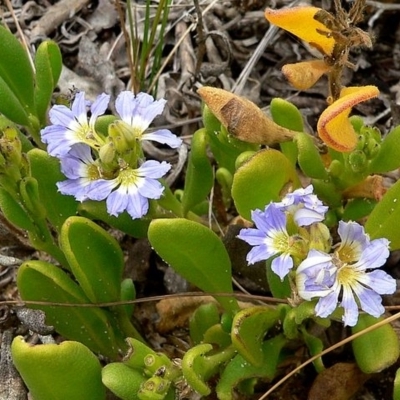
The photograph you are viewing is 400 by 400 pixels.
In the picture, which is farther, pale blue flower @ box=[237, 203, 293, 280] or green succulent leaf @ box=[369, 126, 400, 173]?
green succulent leaf @ box=[369, 126, 400, 173]

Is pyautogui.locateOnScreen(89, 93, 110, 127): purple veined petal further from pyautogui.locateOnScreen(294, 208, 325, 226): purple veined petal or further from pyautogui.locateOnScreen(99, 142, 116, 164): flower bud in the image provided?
pyautogui.locateOnScreen(294, 208, 325, 226): purple veined petal

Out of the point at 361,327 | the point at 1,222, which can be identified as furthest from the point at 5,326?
the point at 361,327

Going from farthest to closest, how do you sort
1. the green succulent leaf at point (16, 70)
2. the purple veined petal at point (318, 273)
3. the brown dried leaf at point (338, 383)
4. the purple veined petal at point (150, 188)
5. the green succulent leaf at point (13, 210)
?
1. the green succulent leaf at point (16, 70)
2. the brown dried leaf at point (338, 383)
3. the green succulent leaf at point (13, 210)
4. the purple veined petal at point (150, 188)
5. the purple veined petal at point (318, 273)

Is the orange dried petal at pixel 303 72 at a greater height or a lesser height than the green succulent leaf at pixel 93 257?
greater

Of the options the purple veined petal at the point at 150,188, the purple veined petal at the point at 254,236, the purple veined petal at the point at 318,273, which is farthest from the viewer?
the purple veined petal at the point at 150,188

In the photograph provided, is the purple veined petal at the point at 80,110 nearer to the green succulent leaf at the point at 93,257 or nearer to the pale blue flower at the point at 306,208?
the green succulent leaf at the point at 93,257

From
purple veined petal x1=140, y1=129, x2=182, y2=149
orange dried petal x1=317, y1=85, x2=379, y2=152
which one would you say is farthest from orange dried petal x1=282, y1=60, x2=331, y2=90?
purple veined petal x1=140, y1=129, x2=182, y2=149

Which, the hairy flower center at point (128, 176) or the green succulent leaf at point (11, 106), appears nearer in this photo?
the hairy flower center at point (128, 176)

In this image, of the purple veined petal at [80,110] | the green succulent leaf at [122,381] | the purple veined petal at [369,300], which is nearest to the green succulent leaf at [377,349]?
the purple veined petal at [369,300]
